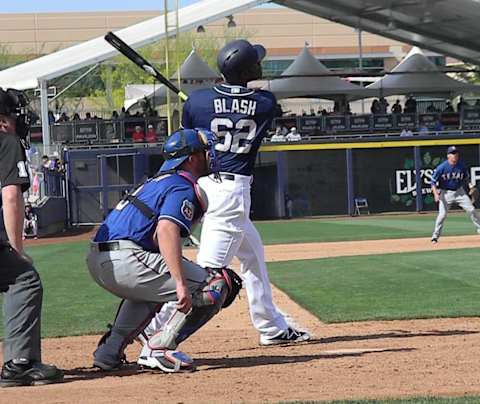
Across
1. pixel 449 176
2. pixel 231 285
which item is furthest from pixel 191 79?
pixel 231 285

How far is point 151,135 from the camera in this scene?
34188mm

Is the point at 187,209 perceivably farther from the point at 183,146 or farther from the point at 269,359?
the point at 269,359

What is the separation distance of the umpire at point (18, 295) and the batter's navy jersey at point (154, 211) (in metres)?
0.56

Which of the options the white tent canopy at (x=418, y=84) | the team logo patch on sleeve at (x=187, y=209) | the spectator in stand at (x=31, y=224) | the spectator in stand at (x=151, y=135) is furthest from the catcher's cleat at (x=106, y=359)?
the white tent canopy at (x=418, y=84)

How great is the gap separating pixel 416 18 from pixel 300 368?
3431 centimetres

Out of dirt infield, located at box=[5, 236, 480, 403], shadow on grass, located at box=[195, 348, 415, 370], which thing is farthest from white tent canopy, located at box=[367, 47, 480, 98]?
shadow on grass, located at box=[195, 348, 415, 370]

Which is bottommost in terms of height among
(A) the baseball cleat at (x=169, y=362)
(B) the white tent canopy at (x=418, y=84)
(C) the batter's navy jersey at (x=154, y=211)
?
(A) the baseball cleat at (x=169, y=362)

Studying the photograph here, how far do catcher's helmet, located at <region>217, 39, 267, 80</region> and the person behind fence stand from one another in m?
1.01

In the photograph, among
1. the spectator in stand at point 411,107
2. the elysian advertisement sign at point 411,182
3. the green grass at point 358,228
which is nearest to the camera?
the green grass at point 358,228

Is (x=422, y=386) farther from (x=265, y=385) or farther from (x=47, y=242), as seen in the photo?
(x=47, y=242)

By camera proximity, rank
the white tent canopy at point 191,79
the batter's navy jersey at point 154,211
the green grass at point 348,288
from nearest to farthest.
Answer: the batter's navy jersey at point 154,211, the green grass at point 348,288, the white tent canopy at point 191,79

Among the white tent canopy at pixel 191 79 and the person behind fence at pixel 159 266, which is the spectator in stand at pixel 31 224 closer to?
the white tent canopy at pixel 191 79

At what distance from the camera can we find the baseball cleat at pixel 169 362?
646cm

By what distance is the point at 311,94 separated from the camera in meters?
36.8
